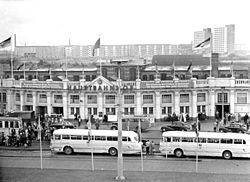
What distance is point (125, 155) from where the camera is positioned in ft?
26.7

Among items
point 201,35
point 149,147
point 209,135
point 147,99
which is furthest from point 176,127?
point 201,35

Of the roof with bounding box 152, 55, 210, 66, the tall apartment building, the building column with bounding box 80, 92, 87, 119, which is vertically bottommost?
the building column with bounding box 80, 92, 87, 119

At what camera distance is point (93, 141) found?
8102mm

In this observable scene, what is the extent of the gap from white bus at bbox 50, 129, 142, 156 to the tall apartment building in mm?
3109

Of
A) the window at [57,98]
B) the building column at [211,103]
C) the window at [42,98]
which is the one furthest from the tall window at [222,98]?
the window at [42,98]

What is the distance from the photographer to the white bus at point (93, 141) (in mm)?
8000

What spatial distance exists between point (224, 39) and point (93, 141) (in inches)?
156

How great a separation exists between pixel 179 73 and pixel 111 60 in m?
1.67

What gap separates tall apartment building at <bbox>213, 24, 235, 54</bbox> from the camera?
371 inches

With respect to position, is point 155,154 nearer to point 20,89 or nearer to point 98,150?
point 98,150

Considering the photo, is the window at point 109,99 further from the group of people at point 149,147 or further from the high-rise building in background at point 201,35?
the high-rise building in background at point 201,35

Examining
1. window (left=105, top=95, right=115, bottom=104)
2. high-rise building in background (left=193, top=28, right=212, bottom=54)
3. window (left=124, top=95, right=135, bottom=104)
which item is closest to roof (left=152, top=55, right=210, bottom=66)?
high-rise building in background (left=193, top=28, right=212, bottom=54)

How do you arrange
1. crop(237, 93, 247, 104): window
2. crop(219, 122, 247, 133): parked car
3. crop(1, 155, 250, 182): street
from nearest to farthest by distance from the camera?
1. crop(1, 155, 250, 182): street
2. crop(219, 122, 247, 133): parked car
3. crop(237, 93, 247, 104): window

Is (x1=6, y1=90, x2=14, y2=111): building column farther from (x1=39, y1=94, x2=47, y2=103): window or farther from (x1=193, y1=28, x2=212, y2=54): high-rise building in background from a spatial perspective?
(x1=193, y1=28, x2=212, y2=54): high-rise building in background
